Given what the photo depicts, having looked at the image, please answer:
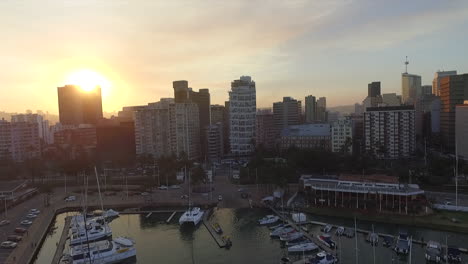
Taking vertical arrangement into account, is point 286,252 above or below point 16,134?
below

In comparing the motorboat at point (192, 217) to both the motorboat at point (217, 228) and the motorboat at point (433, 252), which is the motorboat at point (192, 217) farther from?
the motorboat at point (433, 252)

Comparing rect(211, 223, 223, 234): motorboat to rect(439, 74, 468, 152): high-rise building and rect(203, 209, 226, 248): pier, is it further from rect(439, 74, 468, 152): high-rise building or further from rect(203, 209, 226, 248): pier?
rect(439, 74, 468, 152): high-rise building

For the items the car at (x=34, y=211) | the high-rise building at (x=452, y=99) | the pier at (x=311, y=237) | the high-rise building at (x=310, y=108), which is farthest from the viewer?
the high-rise building at (x=310, y=108)

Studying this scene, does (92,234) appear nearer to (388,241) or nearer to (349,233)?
(349,233)

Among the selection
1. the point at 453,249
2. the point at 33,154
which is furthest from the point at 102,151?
the point at 453,249

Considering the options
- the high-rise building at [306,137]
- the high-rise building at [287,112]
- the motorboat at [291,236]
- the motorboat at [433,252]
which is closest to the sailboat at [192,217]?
the motorboat at [291,236]

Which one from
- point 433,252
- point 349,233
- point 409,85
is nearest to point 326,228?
point 349,233

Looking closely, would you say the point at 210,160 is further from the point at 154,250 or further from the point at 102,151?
the point at 154,250
